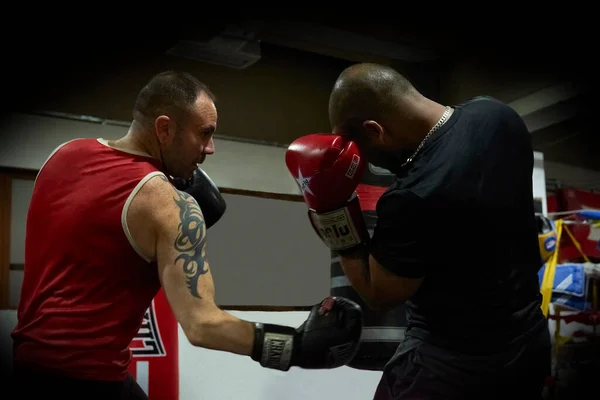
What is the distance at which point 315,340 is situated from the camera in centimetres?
153

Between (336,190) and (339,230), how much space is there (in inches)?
4.5

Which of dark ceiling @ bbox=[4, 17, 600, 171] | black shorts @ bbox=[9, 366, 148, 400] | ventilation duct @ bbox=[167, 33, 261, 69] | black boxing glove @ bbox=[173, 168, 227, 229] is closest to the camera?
black shorts @ bbox=[9, 366, 148, 400]

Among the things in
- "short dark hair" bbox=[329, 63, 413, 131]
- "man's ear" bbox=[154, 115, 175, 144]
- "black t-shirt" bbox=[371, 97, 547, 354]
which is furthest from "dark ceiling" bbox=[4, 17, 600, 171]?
"black t-shirt" bbox=[371, 97, 547, 354]

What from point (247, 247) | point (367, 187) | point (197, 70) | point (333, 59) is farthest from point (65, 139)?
point (333, 59)

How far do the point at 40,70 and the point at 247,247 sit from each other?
1.48 metres

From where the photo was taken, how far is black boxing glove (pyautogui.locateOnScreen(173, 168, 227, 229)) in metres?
1.89

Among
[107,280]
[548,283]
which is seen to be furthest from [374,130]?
[548,283]

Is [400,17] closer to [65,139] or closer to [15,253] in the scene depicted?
[65,139]

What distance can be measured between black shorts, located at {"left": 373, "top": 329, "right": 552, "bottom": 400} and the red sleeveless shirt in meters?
0.73

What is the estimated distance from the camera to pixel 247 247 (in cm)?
350

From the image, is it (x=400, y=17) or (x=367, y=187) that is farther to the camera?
(x=400, y=17)

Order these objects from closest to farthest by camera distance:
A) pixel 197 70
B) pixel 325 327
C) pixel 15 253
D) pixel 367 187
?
pixel 325 327 < pixel 367 187 < pixel 15 253 < pixel 197 70

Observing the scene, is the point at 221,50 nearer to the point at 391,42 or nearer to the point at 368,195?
the point at 391,42

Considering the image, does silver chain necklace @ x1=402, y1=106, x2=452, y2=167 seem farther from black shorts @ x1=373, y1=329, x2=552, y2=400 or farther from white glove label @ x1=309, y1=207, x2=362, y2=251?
black shorts @ x1=373, y1=329, x2=552, y2=400
